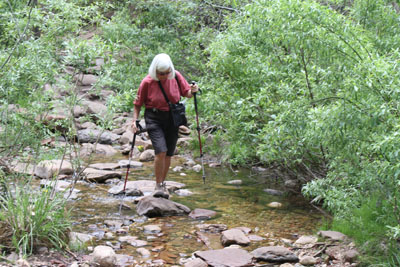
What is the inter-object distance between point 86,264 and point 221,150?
6.86m

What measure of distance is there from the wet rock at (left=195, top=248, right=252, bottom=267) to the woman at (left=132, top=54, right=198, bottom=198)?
224 centimetres

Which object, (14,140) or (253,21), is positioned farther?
(253,21)

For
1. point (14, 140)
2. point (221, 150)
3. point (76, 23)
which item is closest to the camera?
point (76, 23)

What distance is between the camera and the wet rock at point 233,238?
18.4 ft

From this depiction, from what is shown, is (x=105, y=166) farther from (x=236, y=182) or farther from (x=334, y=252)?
(x=334, y=252)

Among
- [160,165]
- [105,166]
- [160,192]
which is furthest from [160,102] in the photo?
[105,166]

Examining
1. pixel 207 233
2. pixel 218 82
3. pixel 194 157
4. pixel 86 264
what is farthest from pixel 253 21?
pixel 194 157

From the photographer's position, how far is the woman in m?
6.80

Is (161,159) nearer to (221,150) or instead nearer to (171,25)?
(221,150)

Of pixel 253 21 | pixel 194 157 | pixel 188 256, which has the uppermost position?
pixel 253 21

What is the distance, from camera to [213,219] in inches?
263

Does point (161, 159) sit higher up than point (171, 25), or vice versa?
point (171, 25)

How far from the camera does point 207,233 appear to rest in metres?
6.04

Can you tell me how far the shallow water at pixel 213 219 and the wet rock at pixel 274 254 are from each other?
1.05ft
